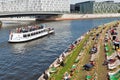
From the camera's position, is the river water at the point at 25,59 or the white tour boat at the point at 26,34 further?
the white tour boat at the point at 26,34

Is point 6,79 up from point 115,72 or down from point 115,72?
down

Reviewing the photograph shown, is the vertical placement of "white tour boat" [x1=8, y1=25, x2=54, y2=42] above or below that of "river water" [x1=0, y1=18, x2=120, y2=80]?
above

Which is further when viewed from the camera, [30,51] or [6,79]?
[30,51]

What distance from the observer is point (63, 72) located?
54125 mm

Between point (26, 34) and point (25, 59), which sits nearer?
point (25, 59)

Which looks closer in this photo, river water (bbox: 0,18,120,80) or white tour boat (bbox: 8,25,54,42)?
river water (bbox: 0,18,120,80)

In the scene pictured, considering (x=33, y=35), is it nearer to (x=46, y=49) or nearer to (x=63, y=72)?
(x=46, y=49)

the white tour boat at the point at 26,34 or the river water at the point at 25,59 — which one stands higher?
the white tour boat at the point at 26,34

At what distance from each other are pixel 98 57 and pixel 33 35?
2362 inches

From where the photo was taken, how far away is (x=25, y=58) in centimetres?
7750

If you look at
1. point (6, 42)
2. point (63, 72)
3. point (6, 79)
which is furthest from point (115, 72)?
point (6, 42)

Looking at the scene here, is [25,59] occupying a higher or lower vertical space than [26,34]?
lower

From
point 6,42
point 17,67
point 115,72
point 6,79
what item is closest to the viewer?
point 115,72

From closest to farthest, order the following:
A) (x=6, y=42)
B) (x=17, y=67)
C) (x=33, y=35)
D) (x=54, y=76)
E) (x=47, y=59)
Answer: (x=54, y=76) → (x=17, y=67) → (x=47, y=59) → (x=6, y=42) → (x=33, y=35)
